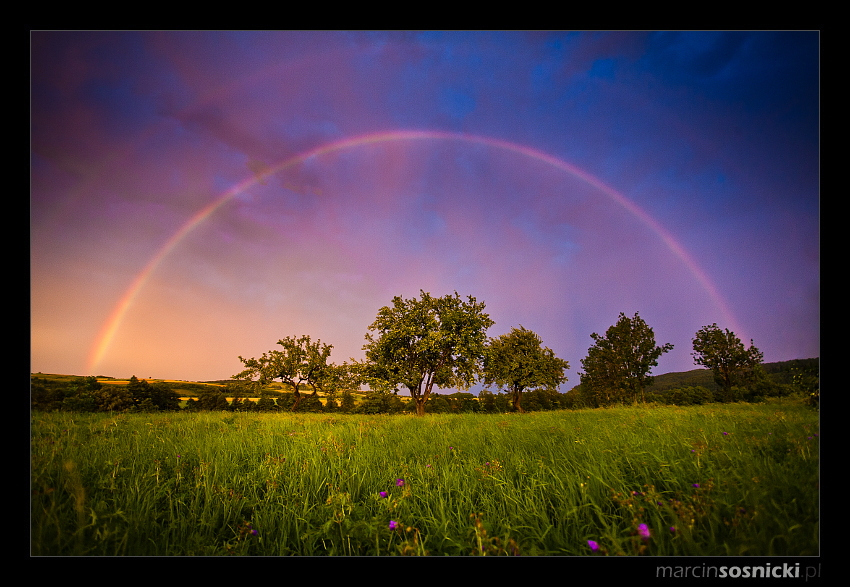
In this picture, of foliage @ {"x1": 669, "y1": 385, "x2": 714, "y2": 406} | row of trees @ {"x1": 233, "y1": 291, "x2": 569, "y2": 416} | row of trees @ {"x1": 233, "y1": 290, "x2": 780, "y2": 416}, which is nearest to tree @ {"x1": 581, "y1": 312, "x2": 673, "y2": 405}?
row of trees @ {"x1": 233, "y1": 290, "x2": 780, "y2": 416}

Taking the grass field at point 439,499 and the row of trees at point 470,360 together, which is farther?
the row of trees at point 470,360

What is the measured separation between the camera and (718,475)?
2.71 m

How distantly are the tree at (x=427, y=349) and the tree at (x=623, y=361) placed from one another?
29274 millimetres

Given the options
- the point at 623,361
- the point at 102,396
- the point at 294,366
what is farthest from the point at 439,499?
the point at 623,361

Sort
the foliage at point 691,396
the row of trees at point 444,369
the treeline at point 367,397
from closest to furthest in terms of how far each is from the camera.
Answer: the treeline at point 367,397 → the row of trees at point 444,369 → the foliage at point 691,396

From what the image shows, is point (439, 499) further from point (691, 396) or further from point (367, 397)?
point (691, 396)

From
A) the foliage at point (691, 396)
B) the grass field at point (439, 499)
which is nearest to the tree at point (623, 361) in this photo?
the foliage at point (691, 396)

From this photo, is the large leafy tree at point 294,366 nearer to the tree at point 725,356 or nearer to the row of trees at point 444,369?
the row of trees at point 444,369

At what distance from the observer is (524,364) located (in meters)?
32.0

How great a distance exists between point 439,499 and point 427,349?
59.1 feet

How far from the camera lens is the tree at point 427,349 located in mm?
20672

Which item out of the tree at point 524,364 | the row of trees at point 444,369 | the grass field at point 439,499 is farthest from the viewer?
the tree at point 524,364
